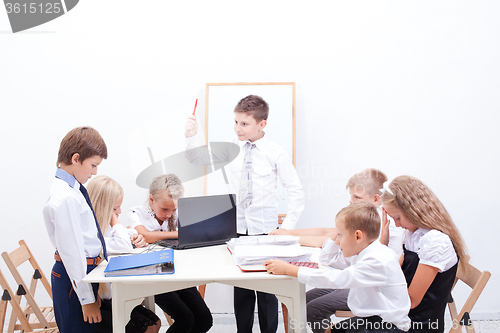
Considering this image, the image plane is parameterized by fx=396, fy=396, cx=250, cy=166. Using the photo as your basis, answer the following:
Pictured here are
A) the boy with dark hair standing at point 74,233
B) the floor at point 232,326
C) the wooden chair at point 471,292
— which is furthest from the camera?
the floor at point 232,326

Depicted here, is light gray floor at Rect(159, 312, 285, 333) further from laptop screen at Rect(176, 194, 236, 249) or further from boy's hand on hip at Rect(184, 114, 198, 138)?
boy's hand on hip at Rect(184, 114, 198, 138)

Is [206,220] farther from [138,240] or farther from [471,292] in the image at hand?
[471,292]

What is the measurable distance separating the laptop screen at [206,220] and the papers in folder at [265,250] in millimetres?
139

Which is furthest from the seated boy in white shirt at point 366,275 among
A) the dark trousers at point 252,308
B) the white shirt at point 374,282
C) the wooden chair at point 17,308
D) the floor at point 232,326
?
the floor at point 232,326

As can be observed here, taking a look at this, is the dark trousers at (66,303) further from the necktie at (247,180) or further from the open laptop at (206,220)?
the necktie at (247,180)

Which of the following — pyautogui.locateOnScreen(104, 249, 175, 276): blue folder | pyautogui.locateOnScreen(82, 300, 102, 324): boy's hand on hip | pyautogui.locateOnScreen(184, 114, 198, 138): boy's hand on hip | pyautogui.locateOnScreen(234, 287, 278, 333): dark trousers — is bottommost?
pyautogui.locateOnScreen(234, 287, 278, 333): dark trousers

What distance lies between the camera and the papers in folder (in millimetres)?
1516

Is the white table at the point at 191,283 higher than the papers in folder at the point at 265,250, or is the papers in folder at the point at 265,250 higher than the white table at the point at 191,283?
the papers in folder at the point at 265,250

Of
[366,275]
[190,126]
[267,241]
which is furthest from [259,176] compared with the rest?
[366,275]

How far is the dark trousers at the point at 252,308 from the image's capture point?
6.83ft

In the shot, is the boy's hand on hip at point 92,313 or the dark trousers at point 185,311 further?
the dark trousers at point 185,311

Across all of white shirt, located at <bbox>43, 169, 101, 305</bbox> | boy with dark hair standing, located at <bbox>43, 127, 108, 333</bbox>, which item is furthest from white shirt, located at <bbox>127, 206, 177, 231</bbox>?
white shirt, located at <bbox>43, 169, 101, 305</bbox>

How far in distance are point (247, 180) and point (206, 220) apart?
56 centimetres

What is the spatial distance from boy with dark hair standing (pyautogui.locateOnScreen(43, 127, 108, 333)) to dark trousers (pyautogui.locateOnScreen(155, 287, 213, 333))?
447 millimetres
